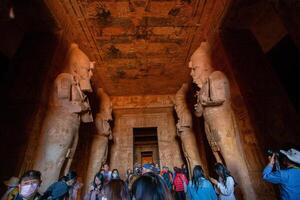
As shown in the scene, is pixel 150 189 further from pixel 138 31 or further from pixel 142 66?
pixel 142 66

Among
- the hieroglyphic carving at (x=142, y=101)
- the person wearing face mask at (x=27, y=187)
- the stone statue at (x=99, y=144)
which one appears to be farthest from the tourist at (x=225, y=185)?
the hieroglyphic carving at (x=142, y=101)

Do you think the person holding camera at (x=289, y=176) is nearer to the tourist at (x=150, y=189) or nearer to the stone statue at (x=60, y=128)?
the tourist at (x=150, y=189)

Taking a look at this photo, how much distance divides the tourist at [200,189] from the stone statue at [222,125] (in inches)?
50.8

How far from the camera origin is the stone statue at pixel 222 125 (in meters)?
3.75

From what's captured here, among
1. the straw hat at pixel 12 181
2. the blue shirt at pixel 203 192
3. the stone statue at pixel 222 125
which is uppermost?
the stone statue at pixel 222 125

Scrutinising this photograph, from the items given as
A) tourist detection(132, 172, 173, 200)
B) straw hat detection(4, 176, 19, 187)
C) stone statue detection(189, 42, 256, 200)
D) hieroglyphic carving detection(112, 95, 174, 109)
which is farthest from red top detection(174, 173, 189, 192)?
hieroglyphic carving detection(112, 95, 174, 109)

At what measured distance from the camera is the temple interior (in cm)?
354

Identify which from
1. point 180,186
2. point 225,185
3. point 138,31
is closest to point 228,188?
point 225,185

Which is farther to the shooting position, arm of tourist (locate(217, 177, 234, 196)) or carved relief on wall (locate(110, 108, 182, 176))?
carved relief on wall (locate(110, 108, 182, 176))

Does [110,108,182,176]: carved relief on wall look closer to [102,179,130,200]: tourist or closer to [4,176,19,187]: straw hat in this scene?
[4,176,19,187]: straw hat

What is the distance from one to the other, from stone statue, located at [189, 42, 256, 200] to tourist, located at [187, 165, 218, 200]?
1.29 metres

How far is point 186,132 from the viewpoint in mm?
8086

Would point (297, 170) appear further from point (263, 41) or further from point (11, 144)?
point (263, 41)

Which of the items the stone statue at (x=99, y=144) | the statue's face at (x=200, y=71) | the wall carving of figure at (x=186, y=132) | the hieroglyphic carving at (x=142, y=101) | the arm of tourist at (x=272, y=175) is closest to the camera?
the arm of tourist at (x=272, y=175)
